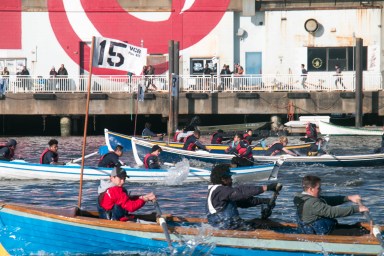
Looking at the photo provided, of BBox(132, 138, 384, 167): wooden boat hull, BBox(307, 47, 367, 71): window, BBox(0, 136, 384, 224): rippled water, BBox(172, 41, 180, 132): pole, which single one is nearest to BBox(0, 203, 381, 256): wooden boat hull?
BBox(0, 136, 384, 224): rippled water

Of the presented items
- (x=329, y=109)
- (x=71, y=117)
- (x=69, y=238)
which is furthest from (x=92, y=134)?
(x=69, y=238)

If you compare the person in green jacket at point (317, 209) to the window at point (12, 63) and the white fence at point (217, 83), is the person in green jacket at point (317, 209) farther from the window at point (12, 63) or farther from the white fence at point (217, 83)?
the window at point (12, 63)

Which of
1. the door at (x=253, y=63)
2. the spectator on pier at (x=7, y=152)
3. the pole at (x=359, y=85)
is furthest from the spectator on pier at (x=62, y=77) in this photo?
the spectator on pier at (x=7, y=152)

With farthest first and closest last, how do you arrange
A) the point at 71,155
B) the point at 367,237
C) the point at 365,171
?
the point at 71,155, the point at 365,171, the point at 367,237

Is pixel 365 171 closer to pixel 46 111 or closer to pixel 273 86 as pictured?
pixel 273 86

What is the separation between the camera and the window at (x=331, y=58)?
5047 cm

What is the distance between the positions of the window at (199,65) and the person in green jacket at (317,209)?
117 ft

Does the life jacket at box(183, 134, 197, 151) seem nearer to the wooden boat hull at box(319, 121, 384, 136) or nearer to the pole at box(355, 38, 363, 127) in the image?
the wooden boat hull at box(319, 121, 384, 136)

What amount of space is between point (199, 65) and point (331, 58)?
6968 mm

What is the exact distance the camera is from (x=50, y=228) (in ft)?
51.3

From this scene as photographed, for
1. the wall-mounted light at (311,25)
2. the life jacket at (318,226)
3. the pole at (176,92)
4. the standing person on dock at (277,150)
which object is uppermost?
the wall-mounted light at (311,25)

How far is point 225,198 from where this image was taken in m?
15.6

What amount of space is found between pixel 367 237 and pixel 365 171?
16.4 m

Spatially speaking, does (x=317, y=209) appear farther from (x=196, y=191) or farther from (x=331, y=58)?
(x=331, y=58)
